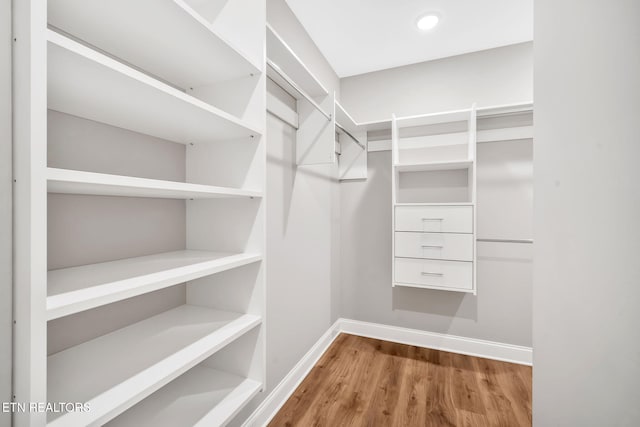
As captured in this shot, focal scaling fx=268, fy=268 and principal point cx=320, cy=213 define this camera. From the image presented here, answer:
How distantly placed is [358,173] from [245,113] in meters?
1.71

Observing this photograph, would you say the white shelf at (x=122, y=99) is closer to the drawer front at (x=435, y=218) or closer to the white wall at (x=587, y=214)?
the white wall at (x=587, y=214)

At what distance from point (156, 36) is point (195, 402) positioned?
1.17 metres

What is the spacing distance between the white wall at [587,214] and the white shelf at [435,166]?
4.02 ft

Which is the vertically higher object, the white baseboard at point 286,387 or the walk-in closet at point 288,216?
the walk-in closet at point 288,216

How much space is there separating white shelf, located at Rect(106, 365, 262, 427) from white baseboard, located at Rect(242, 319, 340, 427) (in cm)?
56

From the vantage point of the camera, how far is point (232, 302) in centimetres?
108

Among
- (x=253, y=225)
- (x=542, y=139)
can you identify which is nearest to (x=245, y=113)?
(x=253, y=225)

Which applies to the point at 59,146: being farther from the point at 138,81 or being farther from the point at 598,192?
the point at 598,192

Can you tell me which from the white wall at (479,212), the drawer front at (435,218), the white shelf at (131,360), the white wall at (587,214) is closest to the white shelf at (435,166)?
the white wall at (479,212)

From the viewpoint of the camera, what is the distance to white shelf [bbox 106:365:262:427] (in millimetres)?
840

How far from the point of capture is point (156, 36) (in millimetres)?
780

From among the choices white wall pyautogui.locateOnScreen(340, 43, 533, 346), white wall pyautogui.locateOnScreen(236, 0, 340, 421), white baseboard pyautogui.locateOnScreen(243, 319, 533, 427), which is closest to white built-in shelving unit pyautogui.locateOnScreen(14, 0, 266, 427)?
white wall pyautogui.locateOnScreen(236, 0, 340, 421)

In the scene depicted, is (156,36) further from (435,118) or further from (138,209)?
(435,118)

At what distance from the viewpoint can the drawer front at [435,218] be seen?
6.53 feet
